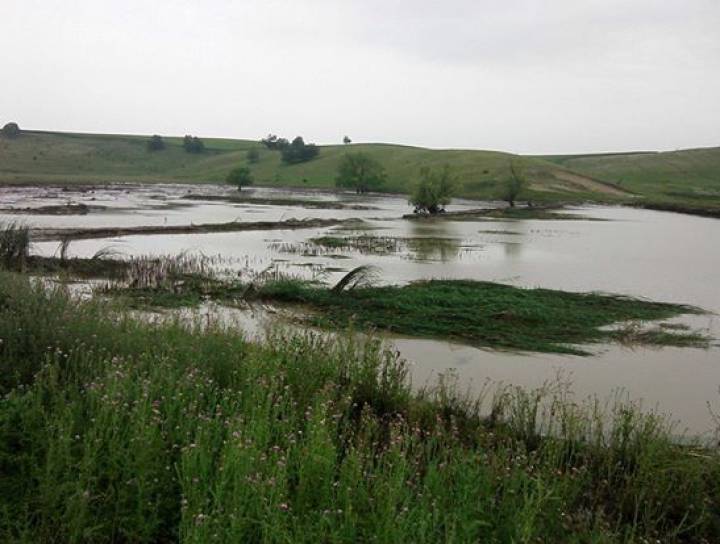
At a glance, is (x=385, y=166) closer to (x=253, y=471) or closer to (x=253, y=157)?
(x=253, y=157)

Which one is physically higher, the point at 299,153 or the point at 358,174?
the point at 299,153

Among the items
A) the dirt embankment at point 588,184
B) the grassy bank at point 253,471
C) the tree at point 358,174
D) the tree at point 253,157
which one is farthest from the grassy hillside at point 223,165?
the grassy bank at point 253,471

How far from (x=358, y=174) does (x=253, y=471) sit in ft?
293

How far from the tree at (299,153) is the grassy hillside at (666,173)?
2088 inches

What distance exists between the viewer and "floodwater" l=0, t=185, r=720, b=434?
11070 mm

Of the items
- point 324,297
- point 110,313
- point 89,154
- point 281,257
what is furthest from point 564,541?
point 89,154

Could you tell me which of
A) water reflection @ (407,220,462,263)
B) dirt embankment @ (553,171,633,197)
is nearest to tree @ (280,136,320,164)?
dirt embankment @ (553,171,633,197)

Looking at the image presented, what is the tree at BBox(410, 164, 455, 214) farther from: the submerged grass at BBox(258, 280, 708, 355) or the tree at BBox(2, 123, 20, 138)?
the tree at BBox(2, 123, 20, 138)

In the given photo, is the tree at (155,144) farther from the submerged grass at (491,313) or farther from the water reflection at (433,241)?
the submerged grass at (491,313)

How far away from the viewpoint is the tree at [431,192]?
55.9m

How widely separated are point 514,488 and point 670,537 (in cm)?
153

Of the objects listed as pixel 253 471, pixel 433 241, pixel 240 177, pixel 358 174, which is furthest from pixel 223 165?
pixel 253 471

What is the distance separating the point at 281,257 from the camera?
2525 centimetres

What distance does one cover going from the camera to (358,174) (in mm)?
92188
